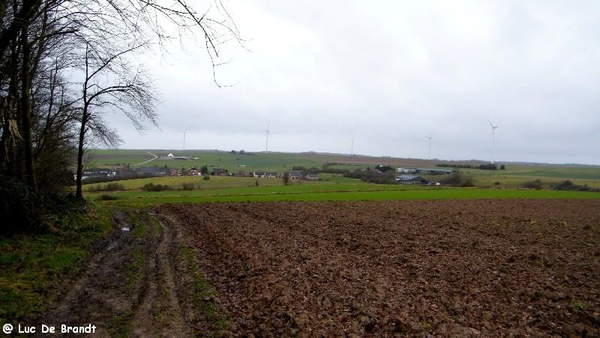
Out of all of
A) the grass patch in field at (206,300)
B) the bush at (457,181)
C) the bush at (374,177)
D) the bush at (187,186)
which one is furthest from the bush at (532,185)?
the grass patch in field at (206,300)

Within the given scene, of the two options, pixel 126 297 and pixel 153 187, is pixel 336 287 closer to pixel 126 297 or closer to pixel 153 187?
pixel 126 297

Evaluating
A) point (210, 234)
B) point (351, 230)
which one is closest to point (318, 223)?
point (351, 230)

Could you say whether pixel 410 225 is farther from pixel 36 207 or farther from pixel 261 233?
pixel 36 207

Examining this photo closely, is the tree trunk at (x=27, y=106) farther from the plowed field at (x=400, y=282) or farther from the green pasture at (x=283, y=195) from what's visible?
the green pasture at (x=283, y=195)

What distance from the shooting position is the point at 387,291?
30.9ft

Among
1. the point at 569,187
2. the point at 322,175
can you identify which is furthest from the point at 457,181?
the point at 322,175

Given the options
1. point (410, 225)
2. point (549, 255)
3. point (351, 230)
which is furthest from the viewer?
point (410, 225)

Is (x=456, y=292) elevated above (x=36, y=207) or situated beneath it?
situated beneath

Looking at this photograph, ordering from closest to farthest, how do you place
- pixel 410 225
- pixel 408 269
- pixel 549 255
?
pixel 408 269 → pixel 549 255 → pixel 410 225

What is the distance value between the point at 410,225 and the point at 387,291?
13.9 m

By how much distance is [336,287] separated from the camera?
956 centimetres

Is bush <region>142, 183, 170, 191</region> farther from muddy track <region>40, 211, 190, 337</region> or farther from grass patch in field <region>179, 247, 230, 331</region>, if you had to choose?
grass patch in field <region>179, 247, 230, 331</region>

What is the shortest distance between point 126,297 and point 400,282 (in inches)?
260

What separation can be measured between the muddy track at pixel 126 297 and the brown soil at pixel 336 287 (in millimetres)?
32
